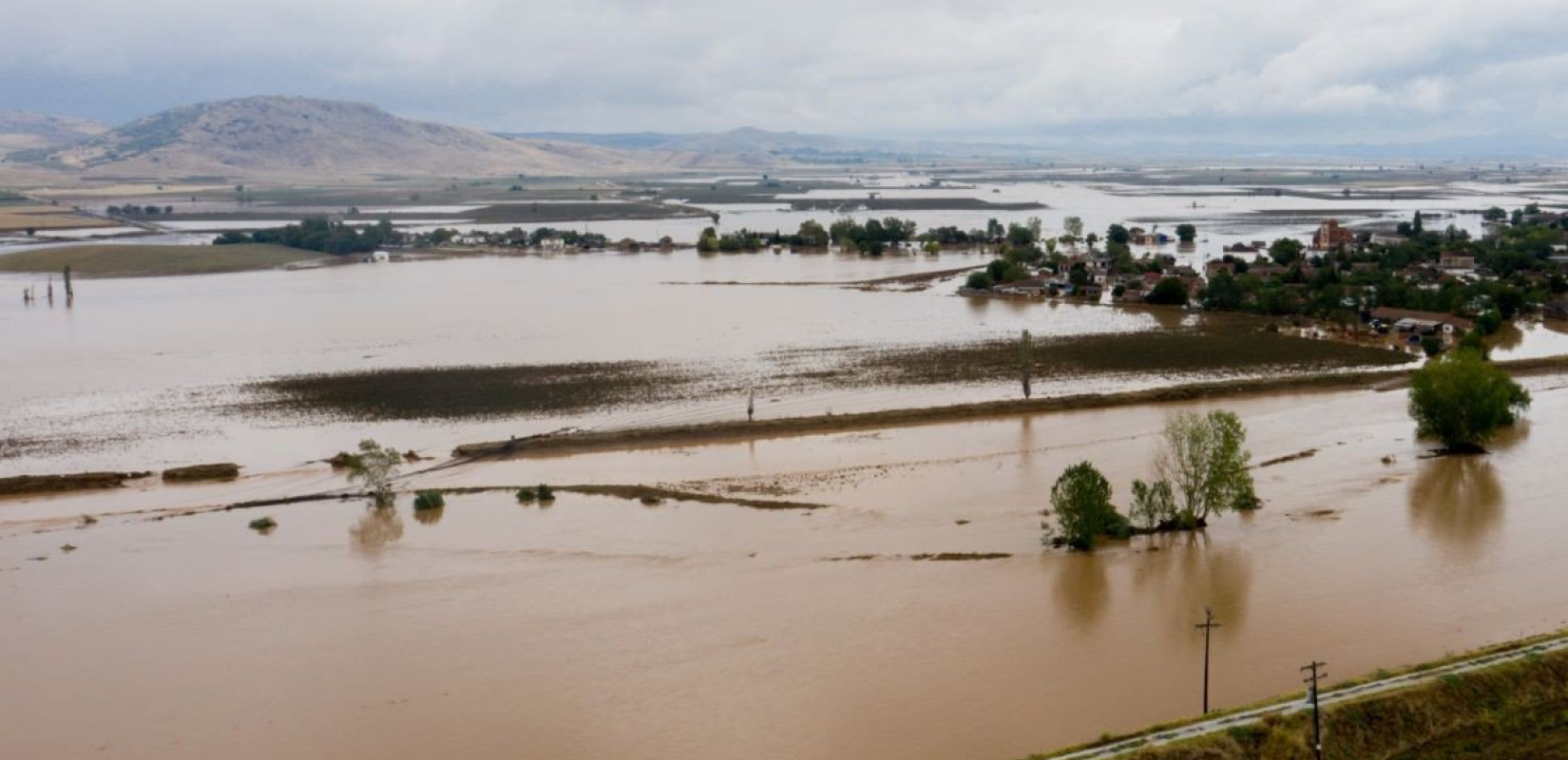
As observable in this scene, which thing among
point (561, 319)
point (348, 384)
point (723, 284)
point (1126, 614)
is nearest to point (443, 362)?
point (348, 384)

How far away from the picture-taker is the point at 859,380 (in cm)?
2031

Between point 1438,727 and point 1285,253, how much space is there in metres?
29.0

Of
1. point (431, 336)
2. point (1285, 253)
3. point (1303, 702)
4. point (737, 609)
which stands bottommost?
point (737, 609)

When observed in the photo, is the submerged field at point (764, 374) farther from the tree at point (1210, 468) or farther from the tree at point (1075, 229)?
the tree at point (1075, 229)

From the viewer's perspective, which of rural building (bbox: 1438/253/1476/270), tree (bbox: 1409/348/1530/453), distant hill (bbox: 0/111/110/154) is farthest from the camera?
distant hill (bbox: 0/111/110/154)

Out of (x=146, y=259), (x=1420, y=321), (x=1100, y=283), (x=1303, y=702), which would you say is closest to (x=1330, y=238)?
(x=1100, y=283)

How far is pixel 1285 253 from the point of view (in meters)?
34.8

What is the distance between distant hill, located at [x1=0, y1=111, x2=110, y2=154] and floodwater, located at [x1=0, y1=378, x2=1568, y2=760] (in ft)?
408

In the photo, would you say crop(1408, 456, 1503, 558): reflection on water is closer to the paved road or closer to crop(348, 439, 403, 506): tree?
the paved road

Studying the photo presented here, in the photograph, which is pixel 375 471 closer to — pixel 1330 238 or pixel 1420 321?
pixel 1420 321

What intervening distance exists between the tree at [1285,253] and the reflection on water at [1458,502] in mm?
20604

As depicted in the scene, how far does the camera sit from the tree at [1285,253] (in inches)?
1358

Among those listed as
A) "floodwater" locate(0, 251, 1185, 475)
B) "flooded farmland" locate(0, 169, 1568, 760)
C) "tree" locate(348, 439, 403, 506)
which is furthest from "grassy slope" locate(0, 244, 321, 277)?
"tree" locate(348, 439, 403, 506)

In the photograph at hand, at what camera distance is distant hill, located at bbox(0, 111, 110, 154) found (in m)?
124
